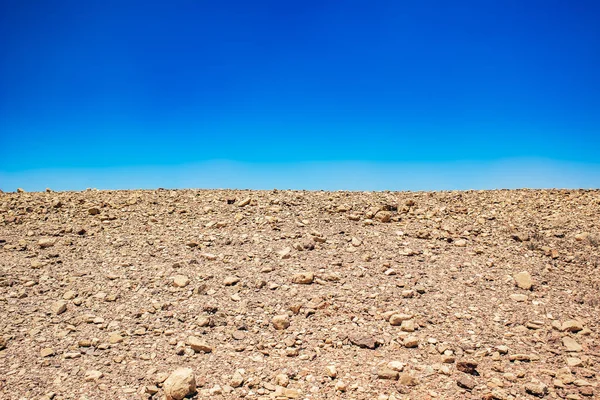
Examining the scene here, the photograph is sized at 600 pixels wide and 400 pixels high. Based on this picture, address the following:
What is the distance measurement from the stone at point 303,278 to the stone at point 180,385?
2.18m

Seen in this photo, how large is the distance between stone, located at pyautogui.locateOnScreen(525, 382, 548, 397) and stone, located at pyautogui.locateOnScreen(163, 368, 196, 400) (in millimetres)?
3326

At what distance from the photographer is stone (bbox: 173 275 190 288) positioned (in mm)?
5895

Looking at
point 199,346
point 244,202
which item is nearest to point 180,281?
point 199,346

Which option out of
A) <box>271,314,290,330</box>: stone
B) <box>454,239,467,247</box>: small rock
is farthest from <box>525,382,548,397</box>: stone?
<box>454,239,467,247</box>: small rock

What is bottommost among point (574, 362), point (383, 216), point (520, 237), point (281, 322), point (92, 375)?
point (92, 375)

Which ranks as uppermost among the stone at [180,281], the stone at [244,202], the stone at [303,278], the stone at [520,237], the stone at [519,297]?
the stone at [244,202]

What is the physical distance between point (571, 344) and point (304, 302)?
320 centimetres

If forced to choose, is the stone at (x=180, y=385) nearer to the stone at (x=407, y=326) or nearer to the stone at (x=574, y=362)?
the stone at (x=407, y=326)

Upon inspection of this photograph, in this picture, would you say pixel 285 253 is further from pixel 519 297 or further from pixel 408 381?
pixel 519 297

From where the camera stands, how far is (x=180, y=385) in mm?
3941

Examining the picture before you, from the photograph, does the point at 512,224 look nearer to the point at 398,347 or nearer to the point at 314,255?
the point at 314,255

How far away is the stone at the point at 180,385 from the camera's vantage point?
391 centimetres

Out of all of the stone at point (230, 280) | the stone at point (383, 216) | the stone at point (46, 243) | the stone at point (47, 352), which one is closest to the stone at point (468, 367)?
the stone at point (230, 280)

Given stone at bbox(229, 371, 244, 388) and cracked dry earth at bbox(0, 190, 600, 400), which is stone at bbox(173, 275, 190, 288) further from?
stone at bbox(229, 371, 244, 388)
